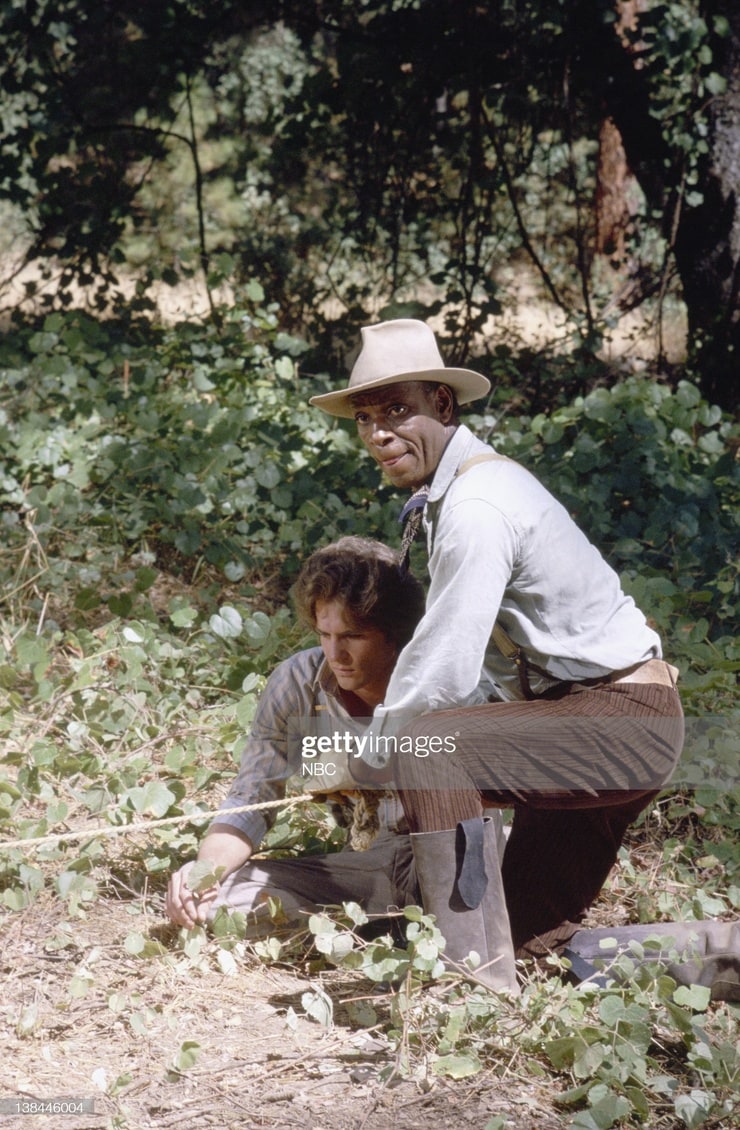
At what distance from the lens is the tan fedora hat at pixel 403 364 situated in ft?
8.87

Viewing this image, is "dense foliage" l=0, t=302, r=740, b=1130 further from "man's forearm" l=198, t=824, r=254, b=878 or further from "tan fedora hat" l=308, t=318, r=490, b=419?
"tan fedora hat" l=308, t=318, r=490, b=419

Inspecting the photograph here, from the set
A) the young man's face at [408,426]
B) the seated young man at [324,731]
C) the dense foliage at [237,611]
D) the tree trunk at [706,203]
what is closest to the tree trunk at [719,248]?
the tree trunk at [706,203]

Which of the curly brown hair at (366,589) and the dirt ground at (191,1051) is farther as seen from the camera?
the curly brown hair at (366,589)

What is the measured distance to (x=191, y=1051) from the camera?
2.46m

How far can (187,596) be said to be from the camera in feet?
16.0

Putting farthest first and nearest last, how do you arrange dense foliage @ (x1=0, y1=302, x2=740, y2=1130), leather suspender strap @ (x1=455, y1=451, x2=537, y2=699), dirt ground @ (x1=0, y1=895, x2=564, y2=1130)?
leather suspender strap @ (x1=455, y1=451, x2=537, y2=699) < dense foliage @ (x1=0, y1=302, x2=740, y2=1130) < dirt ground @ (x1=0, y1=895, x2=564, y2=1130)

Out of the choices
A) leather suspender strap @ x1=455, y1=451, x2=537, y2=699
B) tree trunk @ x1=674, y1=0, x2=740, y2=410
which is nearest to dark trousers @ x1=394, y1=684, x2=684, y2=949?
leather suspender strap @ x1=455, y1=451, x2=537, y2=699

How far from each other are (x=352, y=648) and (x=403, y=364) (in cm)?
64

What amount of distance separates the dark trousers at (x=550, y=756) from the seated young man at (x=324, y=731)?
34 cm

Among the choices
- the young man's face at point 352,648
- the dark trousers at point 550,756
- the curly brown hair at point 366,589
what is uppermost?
the curly brown hair at point 366,589

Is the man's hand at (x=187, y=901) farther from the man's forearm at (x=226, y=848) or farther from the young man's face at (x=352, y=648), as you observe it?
the young man's face at (x=352, y=648)

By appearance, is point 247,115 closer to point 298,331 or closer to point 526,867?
point 298,331

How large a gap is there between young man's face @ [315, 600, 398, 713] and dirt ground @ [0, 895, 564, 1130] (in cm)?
65

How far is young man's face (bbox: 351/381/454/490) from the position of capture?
8.98 feet
